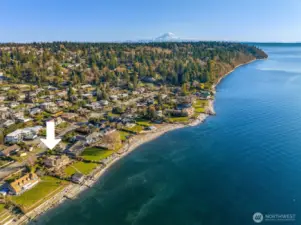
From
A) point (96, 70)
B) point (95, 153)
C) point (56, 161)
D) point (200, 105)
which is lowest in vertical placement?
point (95, 153)

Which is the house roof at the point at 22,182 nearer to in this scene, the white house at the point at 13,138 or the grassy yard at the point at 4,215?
the grassy yard at the point at 4,215

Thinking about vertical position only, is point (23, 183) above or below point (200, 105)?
below

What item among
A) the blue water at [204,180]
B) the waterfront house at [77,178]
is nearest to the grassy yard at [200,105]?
the blue water at [204,180]

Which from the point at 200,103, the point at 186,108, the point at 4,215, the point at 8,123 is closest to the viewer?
the point at 4,215

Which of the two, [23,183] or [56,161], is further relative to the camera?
[56,161]

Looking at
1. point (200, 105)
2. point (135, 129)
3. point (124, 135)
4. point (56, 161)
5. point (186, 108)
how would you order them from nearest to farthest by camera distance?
point (56, 161), point (124, 135), point (135, 129), point (186, 108), point (200, 105)

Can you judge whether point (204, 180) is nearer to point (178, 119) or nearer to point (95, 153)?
point (95, 153)

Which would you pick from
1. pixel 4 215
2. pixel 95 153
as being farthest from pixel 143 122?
pixel 4 215

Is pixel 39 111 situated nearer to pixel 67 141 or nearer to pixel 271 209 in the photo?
pixel 67 141
